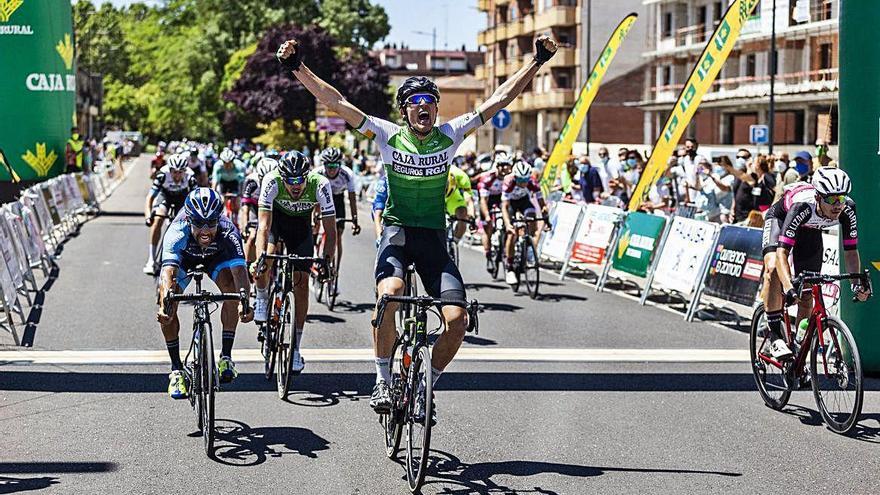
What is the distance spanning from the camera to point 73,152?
3025 cm

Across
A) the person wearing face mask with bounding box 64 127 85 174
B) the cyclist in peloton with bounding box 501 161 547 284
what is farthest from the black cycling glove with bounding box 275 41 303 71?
the person wearing face mask with bounding box 64 127 85 174

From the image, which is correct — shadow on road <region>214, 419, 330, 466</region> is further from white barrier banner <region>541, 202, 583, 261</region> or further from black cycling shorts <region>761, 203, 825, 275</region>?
white barrier banner <region>541, 202, 583, 261</region>

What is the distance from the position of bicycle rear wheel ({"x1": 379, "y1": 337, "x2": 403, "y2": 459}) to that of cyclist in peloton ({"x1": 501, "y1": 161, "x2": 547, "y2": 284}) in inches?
356

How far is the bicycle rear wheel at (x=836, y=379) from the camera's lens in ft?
26.8

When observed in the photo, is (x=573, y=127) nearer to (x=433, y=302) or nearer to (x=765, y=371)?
(x=765, y=371)

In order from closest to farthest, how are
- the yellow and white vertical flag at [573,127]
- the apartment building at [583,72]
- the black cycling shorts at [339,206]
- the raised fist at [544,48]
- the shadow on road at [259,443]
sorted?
the shadow on road at [259,443] → the raised fist at [544,48] → the black cycling shorts at [339,206] → the yellow and white vertical flag at [573,127] → the apartment building at [583,72]

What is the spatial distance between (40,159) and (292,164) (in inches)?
756

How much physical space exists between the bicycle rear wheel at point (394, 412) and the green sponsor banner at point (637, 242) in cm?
967

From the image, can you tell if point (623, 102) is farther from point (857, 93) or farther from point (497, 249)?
point (857, 93)

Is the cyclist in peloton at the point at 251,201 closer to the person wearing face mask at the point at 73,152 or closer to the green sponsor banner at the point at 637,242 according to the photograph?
the green sponsor banner at the point at 637,242

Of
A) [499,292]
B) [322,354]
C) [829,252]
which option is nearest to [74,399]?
[322,354]

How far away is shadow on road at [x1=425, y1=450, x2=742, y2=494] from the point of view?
6.99 metres

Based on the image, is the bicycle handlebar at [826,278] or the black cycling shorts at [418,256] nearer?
the black cycling shorts at [418,256]

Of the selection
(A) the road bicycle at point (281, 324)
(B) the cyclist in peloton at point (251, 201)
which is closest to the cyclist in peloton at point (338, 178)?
(B) the cyclist in peloton at point (251, 201)
